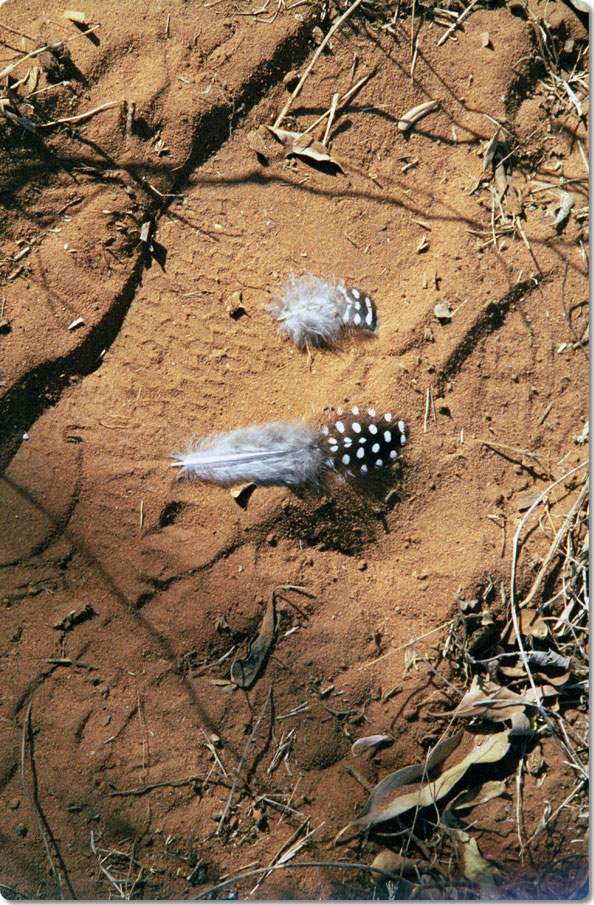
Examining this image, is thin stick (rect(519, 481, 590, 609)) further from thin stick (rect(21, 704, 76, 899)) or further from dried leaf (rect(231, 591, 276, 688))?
thin stick (rect(21, 704, 76, 899))

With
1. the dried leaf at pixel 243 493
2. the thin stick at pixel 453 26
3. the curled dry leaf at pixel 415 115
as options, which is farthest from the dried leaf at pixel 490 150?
the dried leaf at pixel 243 493

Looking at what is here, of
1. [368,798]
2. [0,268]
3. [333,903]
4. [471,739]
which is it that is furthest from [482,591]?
[0,268]

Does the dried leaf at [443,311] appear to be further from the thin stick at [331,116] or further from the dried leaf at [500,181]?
the thin stick at [331,116]

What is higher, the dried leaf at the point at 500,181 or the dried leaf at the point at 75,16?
the dried leaf at the point at 75,16

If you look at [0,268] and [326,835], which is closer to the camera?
[326,835]

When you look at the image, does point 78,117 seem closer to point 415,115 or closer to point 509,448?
point 415,115

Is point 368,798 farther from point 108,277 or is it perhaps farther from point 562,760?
point 108,277

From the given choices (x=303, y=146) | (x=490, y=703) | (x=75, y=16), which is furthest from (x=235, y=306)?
(x=490, y=703)
